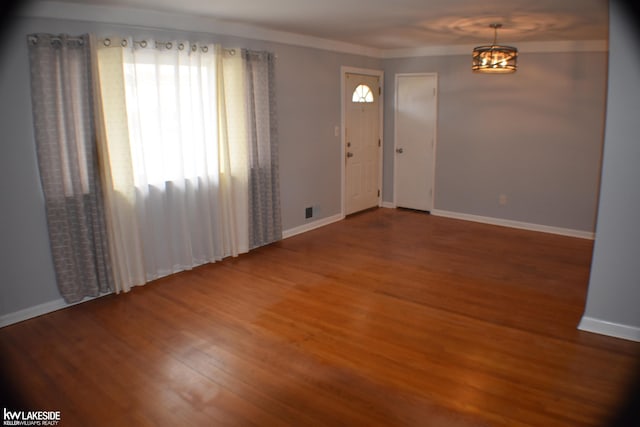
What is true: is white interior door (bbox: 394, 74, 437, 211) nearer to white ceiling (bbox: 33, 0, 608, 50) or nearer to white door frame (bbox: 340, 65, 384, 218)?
white door frame (bbox: 340, 65, 384, 218)

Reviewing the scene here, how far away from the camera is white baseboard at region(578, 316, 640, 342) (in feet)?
9.74

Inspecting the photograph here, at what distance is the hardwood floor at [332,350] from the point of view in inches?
91.4

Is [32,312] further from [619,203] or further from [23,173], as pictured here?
→ [619,203]

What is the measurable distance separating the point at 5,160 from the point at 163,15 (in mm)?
1787

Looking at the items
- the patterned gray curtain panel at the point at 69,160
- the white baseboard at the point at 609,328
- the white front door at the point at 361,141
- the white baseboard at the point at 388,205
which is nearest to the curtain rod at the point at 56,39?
the patterned gray curtain panel at the point at 69,160

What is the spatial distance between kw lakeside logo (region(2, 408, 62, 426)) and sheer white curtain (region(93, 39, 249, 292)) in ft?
5.16

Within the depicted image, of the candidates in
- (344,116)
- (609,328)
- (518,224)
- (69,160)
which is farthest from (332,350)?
(518,224)

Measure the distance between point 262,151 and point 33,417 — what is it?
10.7ft

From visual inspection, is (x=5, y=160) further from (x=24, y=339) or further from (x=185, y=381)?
(x=185, y=381)

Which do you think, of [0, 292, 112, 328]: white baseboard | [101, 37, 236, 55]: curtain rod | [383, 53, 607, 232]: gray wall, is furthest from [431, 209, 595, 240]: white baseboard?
[0, 292, 112, 328]: white baseboard

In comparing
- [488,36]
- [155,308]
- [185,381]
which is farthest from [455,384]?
[488,36]

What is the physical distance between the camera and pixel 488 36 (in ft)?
16.5

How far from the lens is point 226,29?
4355mm

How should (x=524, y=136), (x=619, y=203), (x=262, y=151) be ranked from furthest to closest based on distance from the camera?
(x=524, y=136)
(x=262, y=151)
(x=619, y=203)
